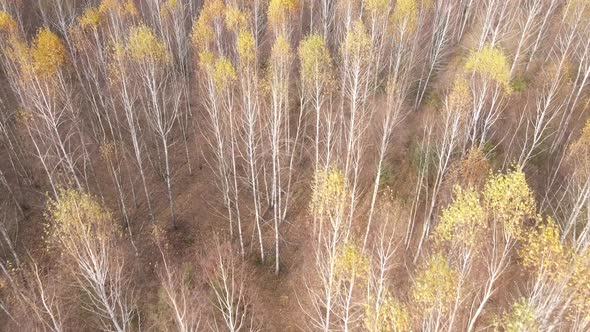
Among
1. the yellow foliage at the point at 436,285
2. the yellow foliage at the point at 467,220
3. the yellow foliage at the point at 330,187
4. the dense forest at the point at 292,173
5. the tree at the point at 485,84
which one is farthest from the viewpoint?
the tree at the point at 485,84

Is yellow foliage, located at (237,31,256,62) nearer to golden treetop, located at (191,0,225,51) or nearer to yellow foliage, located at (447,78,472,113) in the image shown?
golden treetop, located at (191,0,225,51)

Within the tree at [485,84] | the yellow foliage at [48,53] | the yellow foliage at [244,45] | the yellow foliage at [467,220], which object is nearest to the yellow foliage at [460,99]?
the tree at [485,84]

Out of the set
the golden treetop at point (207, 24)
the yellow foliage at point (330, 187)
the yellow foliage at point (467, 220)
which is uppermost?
the golden treetop at point (207, 24)

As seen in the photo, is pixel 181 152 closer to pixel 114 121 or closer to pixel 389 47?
pixel 114 121

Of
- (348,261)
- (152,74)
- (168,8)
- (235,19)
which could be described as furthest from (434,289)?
(168,8)

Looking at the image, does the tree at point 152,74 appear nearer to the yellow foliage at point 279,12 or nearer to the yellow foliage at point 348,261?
the yellow foliage at point 279,12

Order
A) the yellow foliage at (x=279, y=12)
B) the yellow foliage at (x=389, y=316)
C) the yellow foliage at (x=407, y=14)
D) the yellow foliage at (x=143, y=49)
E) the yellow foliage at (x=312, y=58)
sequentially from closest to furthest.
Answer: the yellow foliage at (x=389, y=316)
the yellow foliage at (x=143, y=49)
the yellow foliage at (x=312, y=58)
the yellow foliage at (x=407, y=14)
the yellow foliage at (x=279, y=12)

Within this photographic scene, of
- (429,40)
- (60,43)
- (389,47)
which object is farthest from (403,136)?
(60,43)
